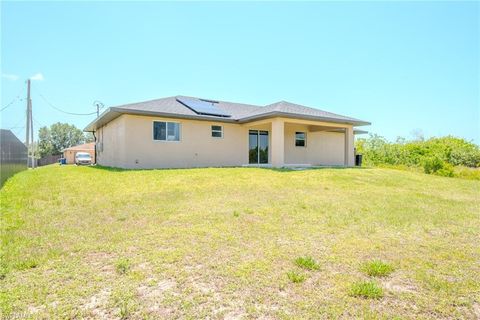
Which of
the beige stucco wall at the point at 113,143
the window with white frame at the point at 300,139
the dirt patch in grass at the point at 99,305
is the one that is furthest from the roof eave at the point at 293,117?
the dirt patch in grass at the point at 99,305

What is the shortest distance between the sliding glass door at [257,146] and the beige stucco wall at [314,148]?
1.50 meters

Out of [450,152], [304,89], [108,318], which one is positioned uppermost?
[304,89]

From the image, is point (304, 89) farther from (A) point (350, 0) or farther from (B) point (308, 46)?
(A) point (350, 0)

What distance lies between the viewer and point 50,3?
10.9m

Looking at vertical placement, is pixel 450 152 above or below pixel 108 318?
above

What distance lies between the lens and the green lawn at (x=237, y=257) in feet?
8.26

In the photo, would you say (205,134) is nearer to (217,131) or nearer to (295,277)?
(217,131)

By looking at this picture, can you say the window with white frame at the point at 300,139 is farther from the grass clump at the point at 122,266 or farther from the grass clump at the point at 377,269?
the grass clump at the point at 122,266

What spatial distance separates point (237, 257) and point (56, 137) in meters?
76.2

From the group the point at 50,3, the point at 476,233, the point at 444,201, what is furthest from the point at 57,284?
the point at 50,3

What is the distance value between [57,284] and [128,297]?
2.82 ft

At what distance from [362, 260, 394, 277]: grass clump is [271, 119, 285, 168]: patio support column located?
1134cm

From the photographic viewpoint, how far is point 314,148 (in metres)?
19.6

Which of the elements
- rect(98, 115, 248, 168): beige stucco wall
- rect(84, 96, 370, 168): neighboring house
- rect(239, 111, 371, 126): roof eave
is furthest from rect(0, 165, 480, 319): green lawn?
rect(239, 111, 371, 126): roof eave
